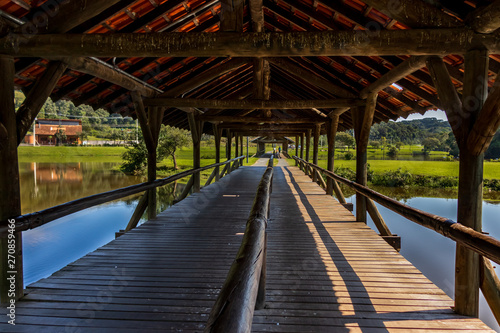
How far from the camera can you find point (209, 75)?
5609 mm

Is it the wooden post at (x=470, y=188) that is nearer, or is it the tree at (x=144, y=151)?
Result: the wooden post at (x=470, y=188)

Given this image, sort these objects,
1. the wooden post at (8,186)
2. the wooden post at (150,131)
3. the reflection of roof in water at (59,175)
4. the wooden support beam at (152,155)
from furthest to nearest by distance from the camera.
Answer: the reflection of roof in water at (59,175)
the wooden support beam at (152,155)
the wooden post at (150,131)
the wooden post at (8,186)

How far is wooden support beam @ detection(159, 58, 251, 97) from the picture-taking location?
220 inches

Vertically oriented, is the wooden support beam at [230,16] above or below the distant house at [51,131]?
below

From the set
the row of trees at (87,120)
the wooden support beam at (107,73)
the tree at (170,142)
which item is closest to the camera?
the wooden support beam at (107,73)

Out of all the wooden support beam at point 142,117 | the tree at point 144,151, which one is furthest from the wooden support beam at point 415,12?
the tree at point 144,151

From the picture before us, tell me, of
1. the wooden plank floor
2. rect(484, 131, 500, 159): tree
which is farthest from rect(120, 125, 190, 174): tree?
rect(484, 131, 500, 159): tree

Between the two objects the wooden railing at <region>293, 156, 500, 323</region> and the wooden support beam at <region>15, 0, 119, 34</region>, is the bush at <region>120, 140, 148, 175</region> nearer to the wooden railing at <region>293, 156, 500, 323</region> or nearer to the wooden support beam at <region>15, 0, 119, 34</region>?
the wooden support beam at <region>15, 0, 119, 34</region>

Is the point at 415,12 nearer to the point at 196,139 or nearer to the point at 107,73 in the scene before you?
the point at 107,73

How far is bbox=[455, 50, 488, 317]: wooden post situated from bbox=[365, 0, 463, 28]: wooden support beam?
0.45 meters

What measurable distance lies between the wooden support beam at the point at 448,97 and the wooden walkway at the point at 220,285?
1.46 m

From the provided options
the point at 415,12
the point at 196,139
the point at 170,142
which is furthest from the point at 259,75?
the point at 170,142

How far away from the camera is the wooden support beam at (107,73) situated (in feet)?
10.5

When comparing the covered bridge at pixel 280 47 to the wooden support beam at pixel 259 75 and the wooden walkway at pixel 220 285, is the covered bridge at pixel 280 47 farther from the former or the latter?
the wooden support beam at pixel 259 75
